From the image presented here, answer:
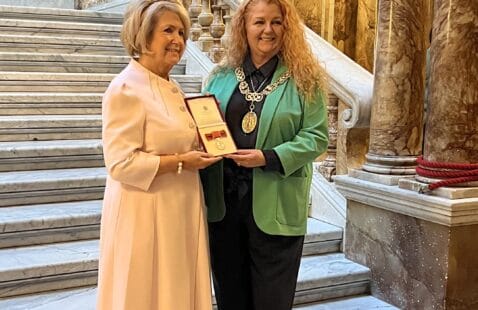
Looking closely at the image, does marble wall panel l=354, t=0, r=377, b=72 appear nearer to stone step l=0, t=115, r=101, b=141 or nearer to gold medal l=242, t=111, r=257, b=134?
stone step l=0, t=115, r=101, b=141

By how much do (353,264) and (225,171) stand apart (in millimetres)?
1599

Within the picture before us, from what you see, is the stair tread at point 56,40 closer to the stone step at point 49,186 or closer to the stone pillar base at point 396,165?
the stone step at point 49,186

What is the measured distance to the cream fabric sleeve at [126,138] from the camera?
170cm

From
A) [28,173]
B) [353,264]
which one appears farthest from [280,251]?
[28,173]

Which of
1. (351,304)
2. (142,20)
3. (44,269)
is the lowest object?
(351,304)

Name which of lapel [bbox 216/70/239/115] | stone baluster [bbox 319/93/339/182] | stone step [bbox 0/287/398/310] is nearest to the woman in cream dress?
lapel [bbox 216/70/239/115]

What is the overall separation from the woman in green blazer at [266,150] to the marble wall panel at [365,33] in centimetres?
379

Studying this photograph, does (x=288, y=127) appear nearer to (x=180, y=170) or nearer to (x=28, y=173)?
(x=180, y=170)

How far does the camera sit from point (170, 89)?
6.02 feet

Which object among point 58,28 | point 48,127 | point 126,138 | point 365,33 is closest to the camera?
point 126,138

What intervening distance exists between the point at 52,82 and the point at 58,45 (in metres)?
0.64

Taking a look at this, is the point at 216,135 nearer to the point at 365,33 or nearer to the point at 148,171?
the point at 148,171

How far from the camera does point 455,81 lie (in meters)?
2.81

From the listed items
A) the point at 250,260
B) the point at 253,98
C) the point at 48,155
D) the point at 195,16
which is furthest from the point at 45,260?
the point at 195,16
